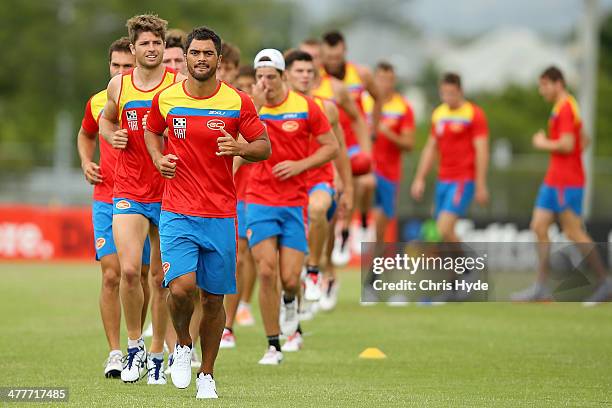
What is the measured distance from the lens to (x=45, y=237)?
2908 cm

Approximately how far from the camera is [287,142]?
12.4 m

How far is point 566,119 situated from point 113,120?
9.02m

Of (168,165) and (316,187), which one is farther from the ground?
(168,165)

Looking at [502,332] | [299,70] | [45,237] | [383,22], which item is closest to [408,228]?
[45,237]

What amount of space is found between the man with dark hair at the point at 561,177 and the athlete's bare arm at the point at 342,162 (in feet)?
17.1

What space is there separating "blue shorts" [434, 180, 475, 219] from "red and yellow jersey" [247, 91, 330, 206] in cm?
662

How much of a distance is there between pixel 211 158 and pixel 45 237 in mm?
20133

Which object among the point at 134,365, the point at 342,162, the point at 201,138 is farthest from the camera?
the point at 342,162

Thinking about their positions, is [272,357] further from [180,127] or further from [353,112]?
[353,112]

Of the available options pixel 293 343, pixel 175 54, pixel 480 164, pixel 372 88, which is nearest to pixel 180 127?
pixel 175 54

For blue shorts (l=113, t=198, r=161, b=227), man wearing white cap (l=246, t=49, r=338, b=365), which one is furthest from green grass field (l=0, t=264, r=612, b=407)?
blue shorts (l=113, t=198, r=161, b=227)

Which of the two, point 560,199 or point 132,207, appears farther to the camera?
point 560,199

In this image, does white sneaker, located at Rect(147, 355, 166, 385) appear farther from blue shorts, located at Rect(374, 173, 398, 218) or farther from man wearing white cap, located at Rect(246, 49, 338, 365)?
blue shorts, located at Rect(374, 173, 398, 218)

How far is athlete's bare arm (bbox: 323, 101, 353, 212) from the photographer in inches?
518
